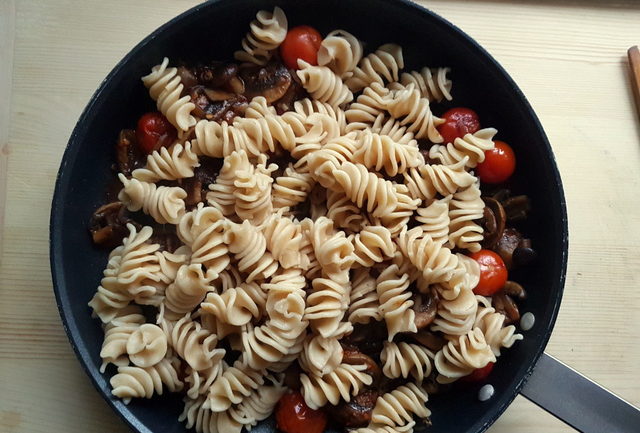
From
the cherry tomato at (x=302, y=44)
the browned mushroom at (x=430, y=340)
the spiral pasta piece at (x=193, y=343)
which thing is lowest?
the spiral pasta piece at (x=193, y=343)

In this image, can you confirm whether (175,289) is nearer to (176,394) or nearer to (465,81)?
(176,394)

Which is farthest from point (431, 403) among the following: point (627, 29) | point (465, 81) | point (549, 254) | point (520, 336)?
point (627, 29)

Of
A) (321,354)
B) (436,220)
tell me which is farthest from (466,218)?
(321,354)

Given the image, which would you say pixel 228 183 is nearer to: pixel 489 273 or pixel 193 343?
pixel 193 343

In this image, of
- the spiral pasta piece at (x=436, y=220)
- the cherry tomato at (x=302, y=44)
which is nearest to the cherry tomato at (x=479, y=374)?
the spiral pasta piece at (x=436, y=220)

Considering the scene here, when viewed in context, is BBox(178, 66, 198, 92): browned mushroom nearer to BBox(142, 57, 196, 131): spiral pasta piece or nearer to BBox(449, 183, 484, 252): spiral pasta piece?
BBox(142, 57, 196, 131): spiral pasta piece

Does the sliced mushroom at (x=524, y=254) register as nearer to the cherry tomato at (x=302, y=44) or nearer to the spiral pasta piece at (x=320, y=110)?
the spiral pasta piece at (x=320, y=110)

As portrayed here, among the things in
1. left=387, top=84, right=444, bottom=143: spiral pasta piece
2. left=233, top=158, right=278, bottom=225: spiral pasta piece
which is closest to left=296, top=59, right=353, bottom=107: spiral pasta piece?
left=387, top=84, right=444, bottom=143: spiral pasta piece
